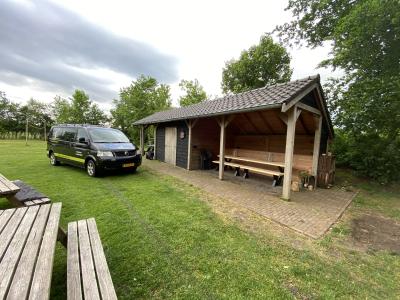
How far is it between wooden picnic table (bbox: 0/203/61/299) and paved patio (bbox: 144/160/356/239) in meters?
3.81

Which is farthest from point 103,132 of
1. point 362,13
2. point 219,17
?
point 362,13

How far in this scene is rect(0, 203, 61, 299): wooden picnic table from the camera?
1.24 meters

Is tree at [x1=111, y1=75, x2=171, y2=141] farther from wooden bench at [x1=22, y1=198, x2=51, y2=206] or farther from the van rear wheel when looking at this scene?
wooden bench at [x1=22, y1=198, x2=51, y2=206]

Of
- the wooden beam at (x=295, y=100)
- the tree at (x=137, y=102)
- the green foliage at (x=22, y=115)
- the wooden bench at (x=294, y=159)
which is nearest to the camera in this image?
the wooden beam at (x=295, y=100)

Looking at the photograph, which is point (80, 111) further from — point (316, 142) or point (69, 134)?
point (316, 142)

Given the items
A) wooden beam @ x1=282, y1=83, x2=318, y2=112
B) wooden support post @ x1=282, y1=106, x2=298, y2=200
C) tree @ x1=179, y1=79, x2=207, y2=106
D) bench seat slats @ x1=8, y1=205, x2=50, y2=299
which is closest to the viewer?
bench seat slats @ x1=8, y1=205, x2=50, y2=299

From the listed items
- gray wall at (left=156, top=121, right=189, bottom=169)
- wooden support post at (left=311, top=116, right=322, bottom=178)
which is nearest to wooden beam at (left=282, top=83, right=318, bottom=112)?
wooden support post at (left=311, top=116, right=322, bottom=178)

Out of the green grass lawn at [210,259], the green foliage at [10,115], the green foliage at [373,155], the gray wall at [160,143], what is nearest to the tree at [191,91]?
the gray wall at [160,143]

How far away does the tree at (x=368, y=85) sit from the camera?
698 cm

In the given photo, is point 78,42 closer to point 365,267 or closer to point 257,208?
point 257,208

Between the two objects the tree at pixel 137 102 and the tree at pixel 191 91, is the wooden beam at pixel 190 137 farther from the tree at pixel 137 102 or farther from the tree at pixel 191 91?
the tree at pixel 191 91

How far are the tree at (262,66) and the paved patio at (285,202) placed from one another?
1691 cm

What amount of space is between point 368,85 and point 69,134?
12803 mm

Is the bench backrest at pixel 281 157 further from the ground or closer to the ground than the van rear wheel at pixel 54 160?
further from the ground
